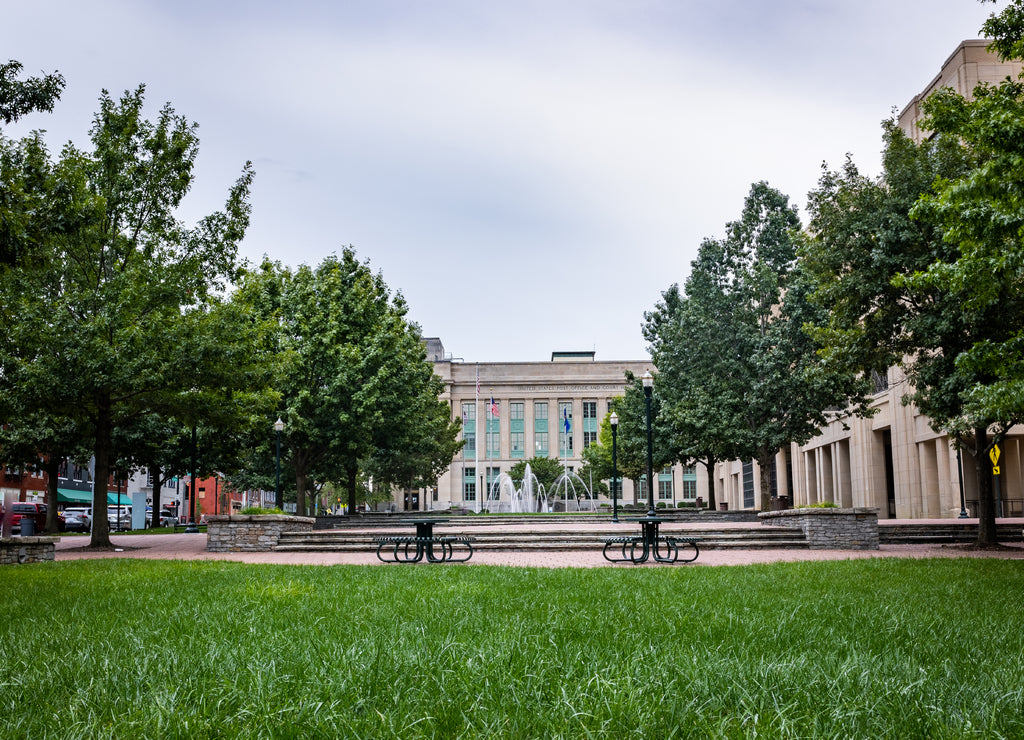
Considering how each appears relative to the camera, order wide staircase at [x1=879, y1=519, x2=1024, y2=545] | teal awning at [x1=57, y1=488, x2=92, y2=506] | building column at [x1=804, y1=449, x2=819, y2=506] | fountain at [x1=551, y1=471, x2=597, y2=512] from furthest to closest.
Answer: fountain at [x1=551, y1=471, x2=597, y2=512], teal awning at [x1=57, y1=488, x2=92, y2=506], building column at [x1=804, y1=449, x2=819, y2=506], wide staircase at [x1=879, y1=519, x2=1024, y2=545]

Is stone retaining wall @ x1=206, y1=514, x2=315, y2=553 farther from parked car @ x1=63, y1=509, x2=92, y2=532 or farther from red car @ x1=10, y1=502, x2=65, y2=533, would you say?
parked car @ x1=63, y1=509, x2=92, y2=532

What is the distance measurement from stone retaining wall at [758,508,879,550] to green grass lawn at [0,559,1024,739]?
37.9 ft

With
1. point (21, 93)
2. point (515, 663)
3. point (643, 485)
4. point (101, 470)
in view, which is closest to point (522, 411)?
point (643, 485)

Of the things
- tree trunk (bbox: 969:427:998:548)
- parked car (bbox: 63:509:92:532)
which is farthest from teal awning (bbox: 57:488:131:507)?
tree trunk (bbox: 969:427:998:548)

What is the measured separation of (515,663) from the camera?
4789mm

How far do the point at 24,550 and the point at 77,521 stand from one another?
31.4 meters

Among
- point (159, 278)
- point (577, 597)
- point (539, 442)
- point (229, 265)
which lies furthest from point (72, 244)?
point (539, 442)

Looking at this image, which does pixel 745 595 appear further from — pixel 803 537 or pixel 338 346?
pixel 338 346

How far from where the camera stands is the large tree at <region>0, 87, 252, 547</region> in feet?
64.3

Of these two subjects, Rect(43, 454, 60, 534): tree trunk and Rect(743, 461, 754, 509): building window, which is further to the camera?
Rect(743, 461, 754, 509): building window

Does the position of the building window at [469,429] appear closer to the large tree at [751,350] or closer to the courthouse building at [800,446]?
the courthouse building at [800,446]

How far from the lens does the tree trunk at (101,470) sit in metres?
21.6

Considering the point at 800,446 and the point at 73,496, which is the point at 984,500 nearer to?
the point at 800,446

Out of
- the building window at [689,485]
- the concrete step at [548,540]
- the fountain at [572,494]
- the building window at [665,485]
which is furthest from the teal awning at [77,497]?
the building window at [689,485]
